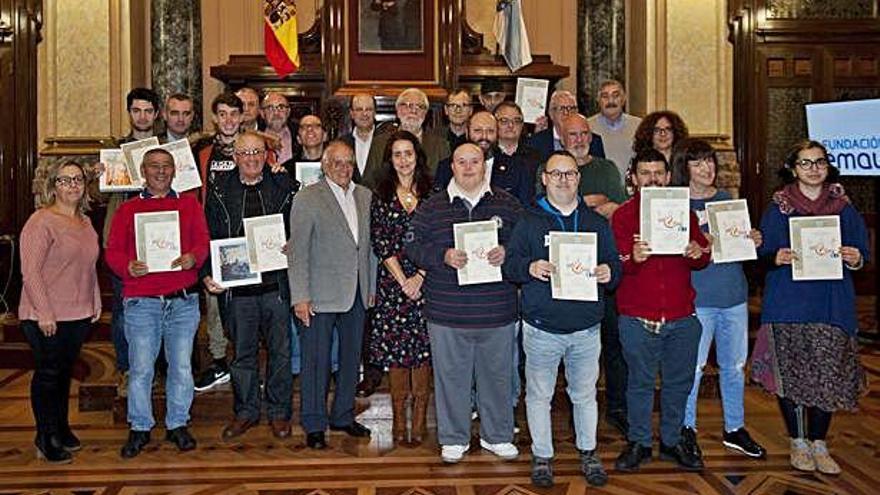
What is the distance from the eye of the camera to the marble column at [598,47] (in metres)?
10.1

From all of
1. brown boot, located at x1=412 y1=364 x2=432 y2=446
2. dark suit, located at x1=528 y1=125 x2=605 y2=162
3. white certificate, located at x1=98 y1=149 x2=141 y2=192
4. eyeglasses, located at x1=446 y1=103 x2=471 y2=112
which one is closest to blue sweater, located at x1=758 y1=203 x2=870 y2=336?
dark suit, located at x1=528 y1=125 x2=605 y2=162

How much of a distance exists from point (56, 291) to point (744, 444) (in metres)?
3.67

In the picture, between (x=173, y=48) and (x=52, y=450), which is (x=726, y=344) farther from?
(x=173, y=48)

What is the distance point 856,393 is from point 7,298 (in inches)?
293

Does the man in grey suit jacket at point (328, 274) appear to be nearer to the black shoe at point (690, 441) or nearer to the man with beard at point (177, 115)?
the man with beard at point (177, 115)

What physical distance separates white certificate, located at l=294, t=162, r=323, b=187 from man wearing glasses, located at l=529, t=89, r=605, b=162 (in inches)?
52.4

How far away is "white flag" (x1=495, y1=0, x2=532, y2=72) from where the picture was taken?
9094 millimetres

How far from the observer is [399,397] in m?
5.13

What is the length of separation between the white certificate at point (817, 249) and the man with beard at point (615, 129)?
1.57 meters

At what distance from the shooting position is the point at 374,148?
5.58 metres

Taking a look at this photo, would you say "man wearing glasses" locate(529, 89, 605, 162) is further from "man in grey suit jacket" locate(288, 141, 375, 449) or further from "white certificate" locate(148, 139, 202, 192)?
"white certificate" locate(148, 139, 202, 192)

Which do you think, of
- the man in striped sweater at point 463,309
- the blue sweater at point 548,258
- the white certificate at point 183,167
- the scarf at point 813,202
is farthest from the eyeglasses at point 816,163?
the white certificate at point 183,167

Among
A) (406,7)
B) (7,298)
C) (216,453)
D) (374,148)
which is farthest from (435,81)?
(216,453)

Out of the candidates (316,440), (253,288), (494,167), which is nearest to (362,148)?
(494,167)
